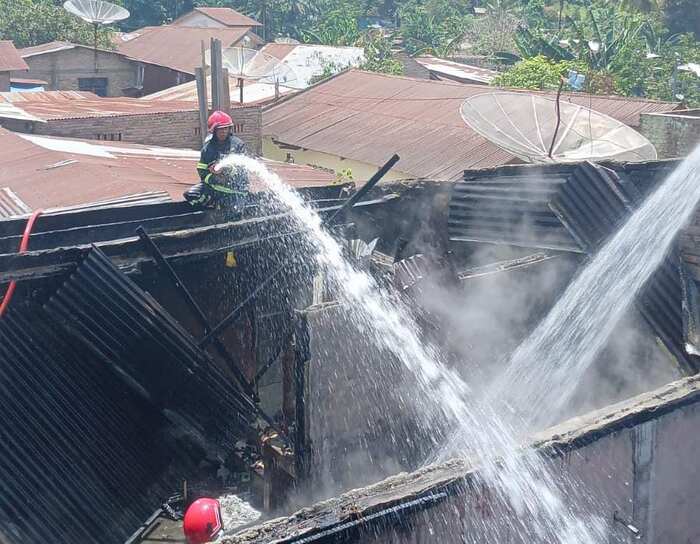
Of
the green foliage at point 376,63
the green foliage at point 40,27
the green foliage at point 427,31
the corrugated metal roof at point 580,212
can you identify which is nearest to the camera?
the corrugated metal roof at point 580,212

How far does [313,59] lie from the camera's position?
3488cm

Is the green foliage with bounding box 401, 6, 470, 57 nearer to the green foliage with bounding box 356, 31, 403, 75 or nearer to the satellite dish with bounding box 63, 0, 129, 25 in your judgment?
the green foliage with bounding box 356, 31, 403, 75

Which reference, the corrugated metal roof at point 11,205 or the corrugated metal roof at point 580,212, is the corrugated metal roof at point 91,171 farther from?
the corrugated metal roof at point 580,212

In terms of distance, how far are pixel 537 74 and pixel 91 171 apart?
715 inches

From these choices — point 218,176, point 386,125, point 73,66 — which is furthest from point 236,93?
point 218,176

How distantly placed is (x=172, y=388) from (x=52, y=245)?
5.64 ft

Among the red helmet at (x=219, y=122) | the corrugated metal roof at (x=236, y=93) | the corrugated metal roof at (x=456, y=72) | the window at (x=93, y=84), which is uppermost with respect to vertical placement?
the red helmet at (x=219, y=122)

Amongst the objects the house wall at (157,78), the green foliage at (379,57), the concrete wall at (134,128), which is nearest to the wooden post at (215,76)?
the concrete wall at (134,128)

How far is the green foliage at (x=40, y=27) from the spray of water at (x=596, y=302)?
34.7 metres

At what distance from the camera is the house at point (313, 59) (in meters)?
33.8

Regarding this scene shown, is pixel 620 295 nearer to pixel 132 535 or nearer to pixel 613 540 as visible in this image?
pixel 613 540

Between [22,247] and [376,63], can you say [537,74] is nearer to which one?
[376,63]

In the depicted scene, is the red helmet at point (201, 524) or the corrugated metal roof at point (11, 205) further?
the corrugated metal roof at point (11, 205)

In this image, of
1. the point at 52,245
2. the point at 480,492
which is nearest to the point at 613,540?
the point at 480,492
